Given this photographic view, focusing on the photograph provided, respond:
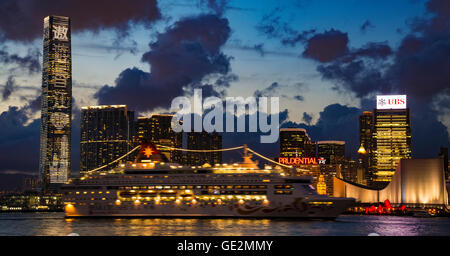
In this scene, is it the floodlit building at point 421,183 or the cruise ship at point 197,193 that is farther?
the floodlit building at point 421,183

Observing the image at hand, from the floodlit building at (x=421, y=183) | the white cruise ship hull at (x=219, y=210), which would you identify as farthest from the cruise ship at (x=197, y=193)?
the floodlit building at (x=421, y=183)

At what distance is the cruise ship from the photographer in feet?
257

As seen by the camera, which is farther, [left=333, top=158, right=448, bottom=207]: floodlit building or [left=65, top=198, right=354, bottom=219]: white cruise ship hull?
[left=333, top=158, right=448, bottom=207]: floodlit building

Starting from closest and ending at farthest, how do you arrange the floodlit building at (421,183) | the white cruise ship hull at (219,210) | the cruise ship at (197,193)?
1. the white cruise ship hull at (219,210)
2. the cruise ship at (197,193)
3. the floodlit building at (421,183)

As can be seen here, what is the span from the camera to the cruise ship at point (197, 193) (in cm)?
7838

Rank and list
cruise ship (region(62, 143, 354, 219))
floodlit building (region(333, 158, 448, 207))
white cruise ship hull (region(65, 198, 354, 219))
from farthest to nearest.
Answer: floodlit building (region(333, 158, 448, 207)) → cruise ship (region(62, 143, 354, 219)) → white cruise ship hull (region(65, 198, 354, 219))

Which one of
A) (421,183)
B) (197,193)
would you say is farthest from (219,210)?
(421,183)

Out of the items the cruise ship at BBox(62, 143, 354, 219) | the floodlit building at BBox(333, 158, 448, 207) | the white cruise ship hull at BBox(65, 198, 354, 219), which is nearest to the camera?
the white cruise ship hull at BBox(65, 198, 354, 219)

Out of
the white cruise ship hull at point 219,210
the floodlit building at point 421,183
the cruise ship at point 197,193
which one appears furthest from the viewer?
the floodlit building at point 421,183

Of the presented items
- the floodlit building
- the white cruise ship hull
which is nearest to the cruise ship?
the white cruise ship hull

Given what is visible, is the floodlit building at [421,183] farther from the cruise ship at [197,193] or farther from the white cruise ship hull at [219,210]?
the white cruise ship hull at [219,210]

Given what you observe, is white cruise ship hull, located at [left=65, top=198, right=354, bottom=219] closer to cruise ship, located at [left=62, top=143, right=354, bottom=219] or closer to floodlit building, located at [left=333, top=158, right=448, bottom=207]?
cruise ship, located at [left=62, top=143, right=354, bottom=219]
